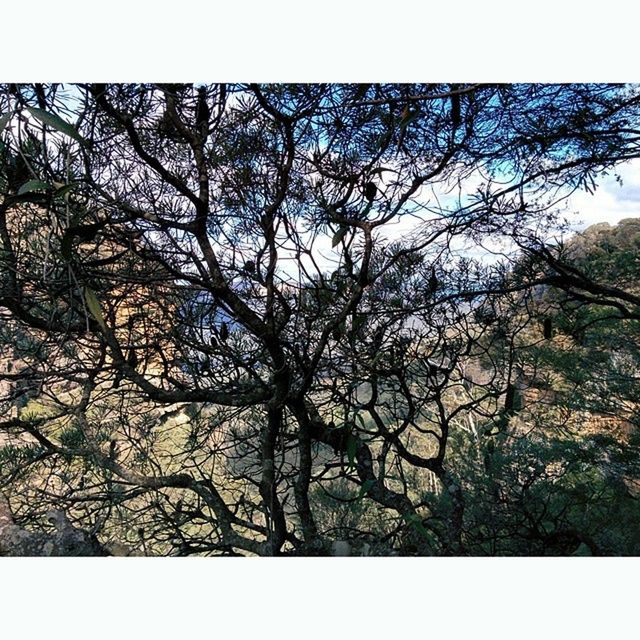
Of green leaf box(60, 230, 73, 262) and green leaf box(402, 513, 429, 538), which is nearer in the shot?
green leaf box(60, 230, 73, 262)

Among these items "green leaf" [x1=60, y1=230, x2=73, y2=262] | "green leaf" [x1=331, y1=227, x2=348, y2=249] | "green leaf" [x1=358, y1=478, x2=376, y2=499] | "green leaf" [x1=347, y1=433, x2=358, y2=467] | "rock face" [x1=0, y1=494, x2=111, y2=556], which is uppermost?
"green leaf" [x1=331, y1=227, x2=348, y2=249]

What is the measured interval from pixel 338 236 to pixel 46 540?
3.79 ft

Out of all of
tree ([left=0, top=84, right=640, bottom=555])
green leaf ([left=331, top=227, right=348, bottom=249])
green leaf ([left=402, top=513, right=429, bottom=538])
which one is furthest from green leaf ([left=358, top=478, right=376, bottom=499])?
green leaf ([left=331, top=227, right=348, bottom=249])

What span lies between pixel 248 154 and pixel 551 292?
0.90 meters

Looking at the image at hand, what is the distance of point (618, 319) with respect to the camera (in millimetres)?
1610

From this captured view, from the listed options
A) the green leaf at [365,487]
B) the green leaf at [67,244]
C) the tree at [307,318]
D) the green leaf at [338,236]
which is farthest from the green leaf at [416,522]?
the green leaf at [67,244]

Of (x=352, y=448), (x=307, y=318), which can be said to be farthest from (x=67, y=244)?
(x=352, y=448)

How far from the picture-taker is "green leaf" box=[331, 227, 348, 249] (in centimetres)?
157

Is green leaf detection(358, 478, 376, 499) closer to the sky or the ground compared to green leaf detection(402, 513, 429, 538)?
closer to the sky

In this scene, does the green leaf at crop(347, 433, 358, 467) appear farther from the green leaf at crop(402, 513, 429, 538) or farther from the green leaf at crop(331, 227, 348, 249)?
the green leaf at crop(331, 227, 348, 249)
